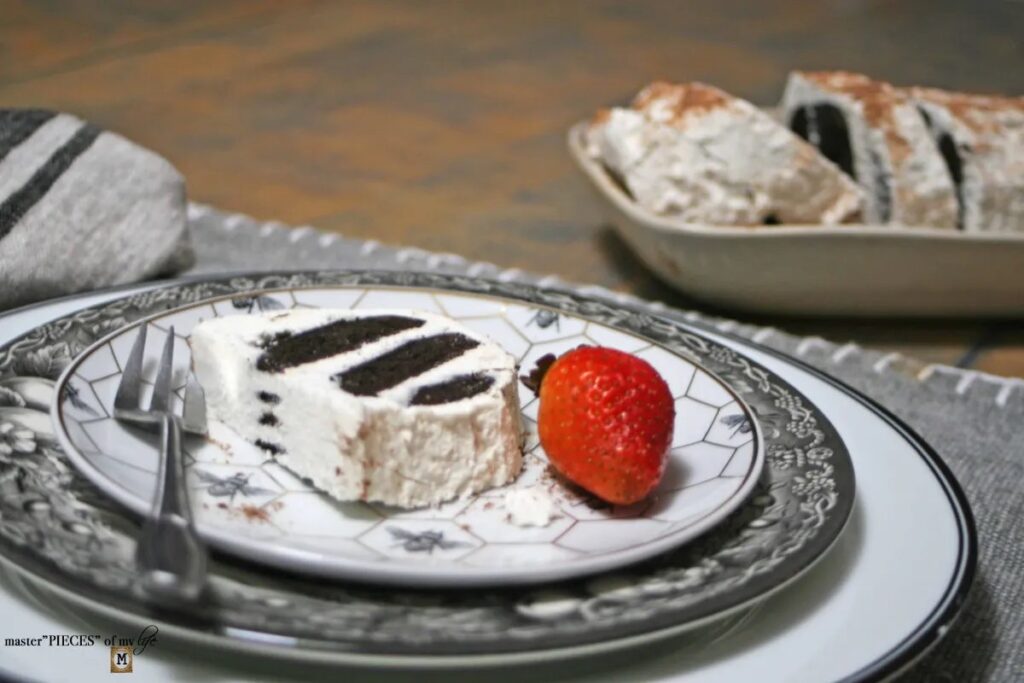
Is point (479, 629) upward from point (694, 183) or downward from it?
upward

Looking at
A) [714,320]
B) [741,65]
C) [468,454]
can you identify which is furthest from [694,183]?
[741,65]

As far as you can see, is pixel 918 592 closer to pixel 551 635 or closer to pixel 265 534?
pixel 551 635

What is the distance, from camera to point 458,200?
1.56 m

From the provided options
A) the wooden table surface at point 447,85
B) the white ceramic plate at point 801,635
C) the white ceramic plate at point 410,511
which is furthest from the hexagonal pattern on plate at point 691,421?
the wooden table surface at point 447,85

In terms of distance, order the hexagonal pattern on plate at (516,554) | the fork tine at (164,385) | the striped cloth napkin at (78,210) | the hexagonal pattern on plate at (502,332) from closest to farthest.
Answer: the hexagonal pattern on plate at (516,554) → the fork tine at (164,385) → the hexagonal pattern on plate at (502,332) → the striped cloth napkin at (78,210)

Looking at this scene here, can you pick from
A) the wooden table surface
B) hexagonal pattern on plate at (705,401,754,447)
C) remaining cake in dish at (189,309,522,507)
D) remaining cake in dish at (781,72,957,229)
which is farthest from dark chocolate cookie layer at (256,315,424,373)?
remaining cake in dish at (781,72,957,229)

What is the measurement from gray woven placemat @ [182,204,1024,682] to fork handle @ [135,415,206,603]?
0.39 meters

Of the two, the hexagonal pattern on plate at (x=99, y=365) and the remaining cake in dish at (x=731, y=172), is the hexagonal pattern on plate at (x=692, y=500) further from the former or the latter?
the remaining cake in dish at (x=731, y=172)

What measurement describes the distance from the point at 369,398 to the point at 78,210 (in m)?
0.52

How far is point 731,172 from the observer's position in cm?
123

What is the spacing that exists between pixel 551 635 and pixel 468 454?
207 millimetres

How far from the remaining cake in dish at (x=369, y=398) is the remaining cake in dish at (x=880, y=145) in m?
0.67

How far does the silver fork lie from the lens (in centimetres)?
49

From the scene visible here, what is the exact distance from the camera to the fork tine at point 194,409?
0.73 meters
